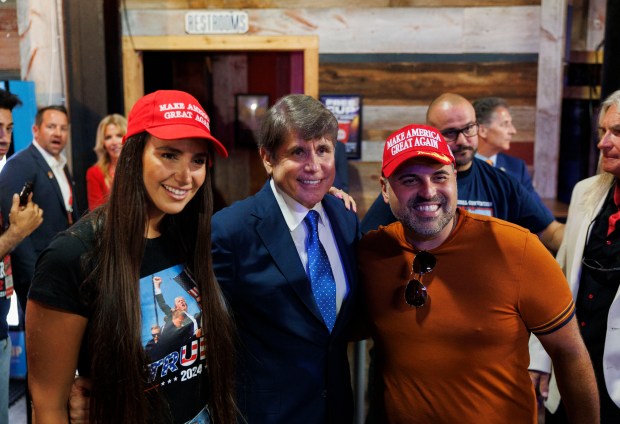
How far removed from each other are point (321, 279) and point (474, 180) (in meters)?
1.04

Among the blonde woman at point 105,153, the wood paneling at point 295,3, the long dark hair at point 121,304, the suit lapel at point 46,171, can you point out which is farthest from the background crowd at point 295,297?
the wood paneling at point 295,3

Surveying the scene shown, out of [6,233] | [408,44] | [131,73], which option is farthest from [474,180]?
[131,73]

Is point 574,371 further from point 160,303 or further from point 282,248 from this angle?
point 160,303

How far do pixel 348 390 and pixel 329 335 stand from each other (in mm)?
231

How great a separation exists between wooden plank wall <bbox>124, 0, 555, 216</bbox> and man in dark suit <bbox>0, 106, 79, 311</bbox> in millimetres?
1556

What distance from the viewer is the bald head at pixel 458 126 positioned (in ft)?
8.41

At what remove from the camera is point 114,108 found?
5168mm

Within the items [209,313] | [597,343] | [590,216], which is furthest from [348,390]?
[590,216]

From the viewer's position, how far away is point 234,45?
200 inches

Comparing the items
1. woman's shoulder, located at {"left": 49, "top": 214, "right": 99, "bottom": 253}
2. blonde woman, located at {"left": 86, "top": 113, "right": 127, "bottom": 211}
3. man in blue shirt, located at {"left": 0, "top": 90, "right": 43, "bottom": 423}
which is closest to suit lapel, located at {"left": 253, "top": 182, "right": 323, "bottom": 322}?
woman's shoulder, located at {"left": 49, "top": 214, "right": 99, "bottom": 253}

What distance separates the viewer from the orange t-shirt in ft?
5.42

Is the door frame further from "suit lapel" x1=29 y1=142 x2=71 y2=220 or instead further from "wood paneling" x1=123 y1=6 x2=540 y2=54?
"suit lapel" x1=29 y1=142 x2=71 y2=220

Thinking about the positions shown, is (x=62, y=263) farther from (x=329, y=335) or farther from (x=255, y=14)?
(x=255, y=14)

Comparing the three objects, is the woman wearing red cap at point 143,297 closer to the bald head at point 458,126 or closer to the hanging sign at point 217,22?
the bald head at point 458,126
